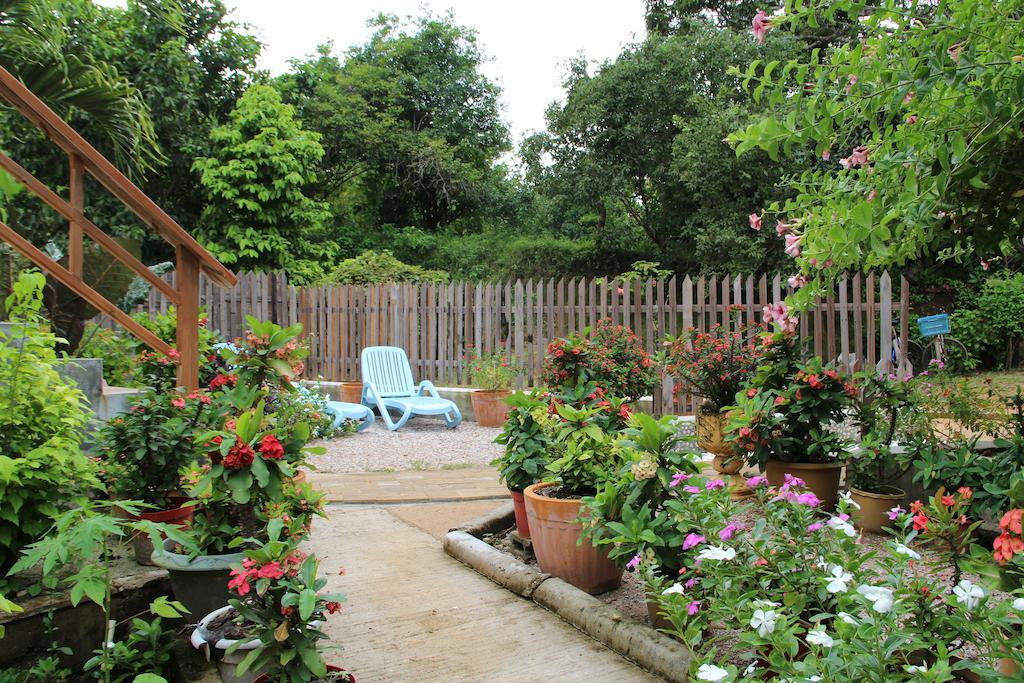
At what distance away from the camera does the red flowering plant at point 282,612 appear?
5.82 ft

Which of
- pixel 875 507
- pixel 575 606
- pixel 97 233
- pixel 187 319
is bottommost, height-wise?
pixel 575 606

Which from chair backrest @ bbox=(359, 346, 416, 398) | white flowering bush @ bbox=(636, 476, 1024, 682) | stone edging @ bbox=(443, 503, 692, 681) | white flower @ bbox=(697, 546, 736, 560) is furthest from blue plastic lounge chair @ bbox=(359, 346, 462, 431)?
white flower @ bbox=(697, 546, 736, 560)

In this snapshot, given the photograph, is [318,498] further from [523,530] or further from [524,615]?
[523,530]

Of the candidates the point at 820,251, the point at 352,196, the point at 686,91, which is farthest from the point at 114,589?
the point at 352,196

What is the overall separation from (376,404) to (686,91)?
10972mm

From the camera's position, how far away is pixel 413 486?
5.06 metres

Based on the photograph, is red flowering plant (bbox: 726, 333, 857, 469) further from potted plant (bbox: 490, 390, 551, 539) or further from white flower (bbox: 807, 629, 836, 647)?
white flower (bbox: 807, 629, 836, 647)

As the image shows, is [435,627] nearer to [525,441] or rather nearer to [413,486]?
[525,441]

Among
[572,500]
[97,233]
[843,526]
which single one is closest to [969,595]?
[843,526]

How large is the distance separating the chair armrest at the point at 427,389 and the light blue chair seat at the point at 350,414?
3.01 ft

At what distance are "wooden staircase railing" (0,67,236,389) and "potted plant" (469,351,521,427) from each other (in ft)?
16.4

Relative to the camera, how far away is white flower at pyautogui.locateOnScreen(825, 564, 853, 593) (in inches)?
66.0

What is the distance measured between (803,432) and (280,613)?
306cm

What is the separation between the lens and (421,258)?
65.5ft
